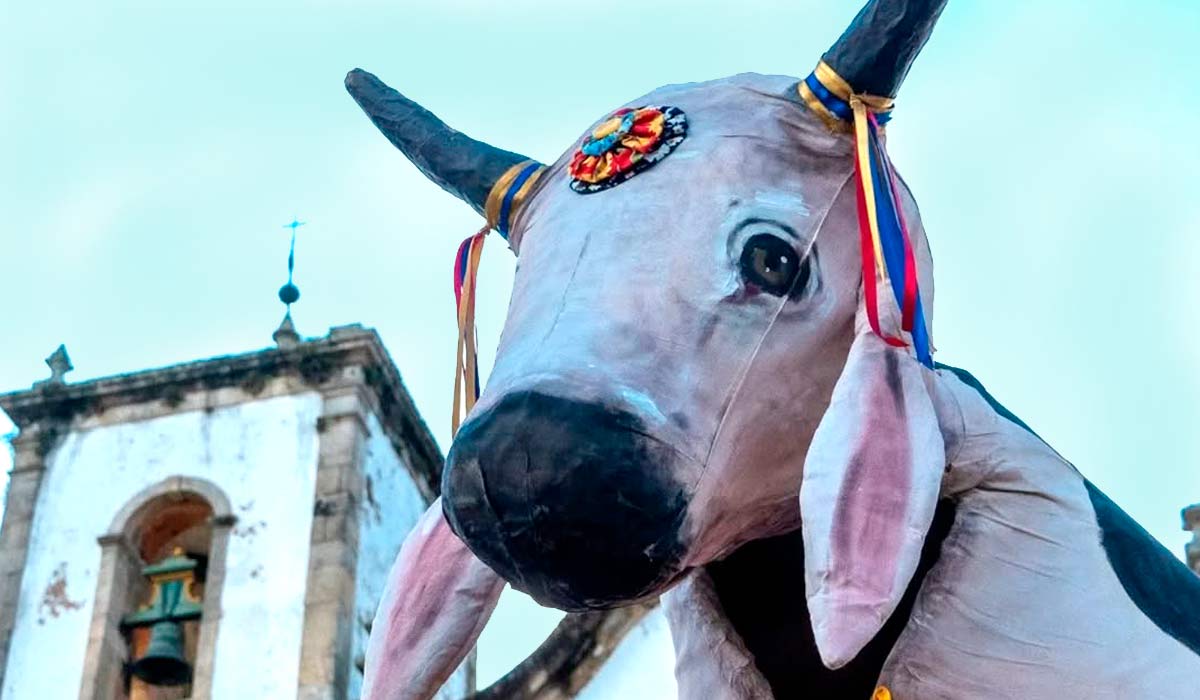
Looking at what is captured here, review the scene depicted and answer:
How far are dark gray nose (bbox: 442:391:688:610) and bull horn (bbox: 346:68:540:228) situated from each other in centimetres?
74

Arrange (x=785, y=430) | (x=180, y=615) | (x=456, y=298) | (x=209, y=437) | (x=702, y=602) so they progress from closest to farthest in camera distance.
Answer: (x=785, y=430) < (x=702, y=602) < (x=456, y=298) < (x=180, y=615) < (x=209, y=437)

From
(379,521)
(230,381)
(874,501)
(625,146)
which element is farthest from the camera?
(230,381)

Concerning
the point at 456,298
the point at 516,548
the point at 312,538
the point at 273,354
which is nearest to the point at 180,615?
the point at 312,538

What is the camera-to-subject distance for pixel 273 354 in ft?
43.5

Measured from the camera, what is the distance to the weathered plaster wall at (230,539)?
12.0 meters

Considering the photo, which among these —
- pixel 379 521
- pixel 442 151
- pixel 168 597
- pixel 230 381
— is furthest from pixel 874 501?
pixel 230 381

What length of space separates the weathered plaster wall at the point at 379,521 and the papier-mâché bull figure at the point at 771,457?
9.49 metres

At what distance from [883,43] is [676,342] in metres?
0.50

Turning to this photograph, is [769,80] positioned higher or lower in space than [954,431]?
higher

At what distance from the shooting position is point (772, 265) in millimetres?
2469

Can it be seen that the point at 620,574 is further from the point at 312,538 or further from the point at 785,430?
the point at 312,538

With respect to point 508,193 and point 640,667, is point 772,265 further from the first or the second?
point 640,667

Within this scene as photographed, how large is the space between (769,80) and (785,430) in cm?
55

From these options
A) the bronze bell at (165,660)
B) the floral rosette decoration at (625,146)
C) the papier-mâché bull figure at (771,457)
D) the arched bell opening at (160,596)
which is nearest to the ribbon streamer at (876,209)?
the papier-mâché bull figure at (771,457)
